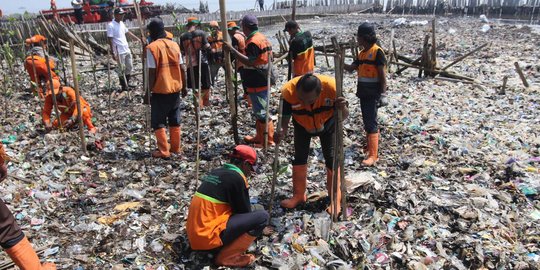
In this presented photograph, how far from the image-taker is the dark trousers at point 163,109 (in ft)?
17.0

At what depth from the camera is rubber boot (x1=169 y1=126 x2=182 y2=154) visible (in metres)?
5.43

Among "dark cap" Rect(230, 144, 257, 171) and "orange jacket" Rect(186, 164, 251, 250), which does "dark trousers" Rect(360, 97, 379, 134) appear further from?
"orange jacket" Rect(186, 164, 251, 250)

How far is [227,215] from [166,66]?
2.55m

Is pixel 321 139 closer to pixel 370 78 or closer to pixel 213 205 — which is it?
pixel 213 205

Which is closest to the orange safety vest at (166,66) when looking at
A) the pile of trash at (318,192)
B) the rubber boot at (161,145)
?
the rubber boot at (161,145)

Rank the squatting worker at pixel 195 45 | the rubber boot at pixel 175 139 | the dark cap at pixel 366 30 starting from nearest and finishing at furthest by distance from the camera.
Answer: the dark cap at pixel 366 30
the rubber boot at pixel 175 139
the squatting worker at pixel 195 45

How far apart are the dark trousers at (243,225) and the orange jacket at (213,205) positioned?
46 mm

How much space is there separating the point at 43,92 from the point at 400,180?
695 cm

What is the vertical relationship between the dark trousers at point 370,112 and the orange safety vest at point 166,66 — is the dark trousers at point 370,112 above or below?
below

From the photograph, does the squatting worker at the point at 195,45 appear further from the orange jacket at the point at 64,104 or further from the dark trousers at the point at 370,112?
the dark trousers at the point at 370,112

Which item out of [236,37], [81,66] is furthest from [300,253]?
[81,66]

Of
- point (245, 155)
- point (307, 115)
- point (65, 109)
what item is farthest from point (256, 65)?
point (65, 109)

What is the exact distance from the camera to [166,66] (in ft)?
16.5

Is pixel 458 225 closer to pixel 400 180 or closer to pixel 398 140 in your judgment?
pixel 400 180
